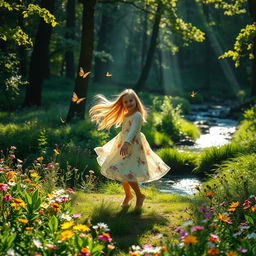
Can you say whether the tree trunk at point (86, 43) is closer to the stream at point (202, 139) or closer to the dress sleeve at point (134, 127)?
the stream at point (202, 139)

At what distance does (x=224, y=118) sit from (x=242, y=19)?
28.8 m

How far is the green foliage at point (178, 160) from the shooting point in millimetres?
10391

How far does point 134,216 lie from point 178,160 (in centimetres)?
475

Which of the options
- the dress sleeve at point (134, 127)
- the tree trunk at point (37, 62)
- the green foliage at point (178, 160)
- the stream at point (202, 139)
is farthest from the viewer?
A: the tree trunk at point (37, 62)

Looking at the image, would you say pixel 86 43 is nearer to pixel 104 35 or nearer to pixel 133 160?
pixel 133 160

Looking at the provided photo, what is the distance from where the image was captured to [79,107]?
12.9 metres

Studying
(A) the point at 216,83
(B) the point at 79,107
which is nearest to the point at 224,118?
(B) the point at 79,107

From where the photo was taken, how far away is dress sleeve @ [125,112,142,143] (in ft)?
19.6

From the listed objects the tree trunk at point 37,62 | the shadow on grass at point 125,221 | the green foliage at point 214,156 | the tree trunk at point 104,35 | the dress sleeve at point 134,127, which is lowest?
A: the shadow on grass at point 125,221

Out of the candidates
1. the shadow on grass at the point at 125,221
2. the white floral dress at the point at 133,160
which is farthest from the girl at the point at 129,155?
the shadow on grass at the point at 125,221

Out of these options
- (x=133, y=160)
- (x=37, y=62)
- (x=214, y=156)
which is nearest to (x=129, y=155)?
(x=133, y=160)

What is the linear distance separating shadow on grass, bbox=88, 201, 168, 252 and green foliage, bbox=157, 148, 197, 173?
4.39m

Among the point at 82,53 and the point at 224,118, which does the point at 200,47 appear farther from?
the point at 82,53

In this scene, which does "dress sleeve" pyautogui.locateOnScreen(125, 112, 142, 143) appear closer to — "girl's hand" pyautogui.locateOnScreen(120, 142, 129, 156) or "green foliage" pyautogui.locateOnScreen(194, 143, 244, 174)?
"girl's hand" pyautogui.locateOnScreen(120, 142, 129, 156)
